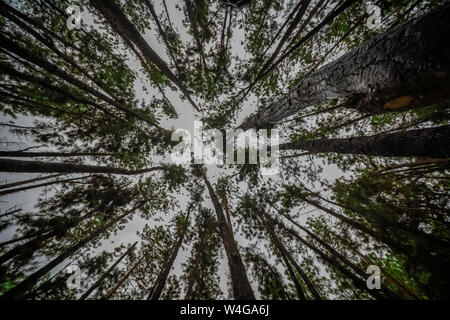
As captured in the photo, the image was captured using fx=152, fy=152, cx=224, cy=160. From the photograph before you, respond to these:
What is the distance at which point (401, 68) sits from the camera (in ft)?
4.31

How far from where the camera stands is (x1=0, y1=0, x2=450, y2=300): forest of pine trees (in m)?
2.69

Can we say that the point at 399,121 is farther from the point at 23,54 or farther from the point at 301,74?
the point at 23,54

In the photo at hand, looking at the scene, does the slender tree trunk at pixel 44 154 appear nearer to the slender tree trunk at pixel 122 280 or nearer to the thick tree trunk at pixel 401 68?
the slender tree trunk at pixel 122 280

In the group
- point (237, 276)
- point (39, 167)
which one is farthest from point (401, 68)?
point (39, 167)

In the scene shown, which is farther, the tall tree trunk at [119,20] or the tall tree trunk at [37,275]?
the tall tree trunk at [37,275]

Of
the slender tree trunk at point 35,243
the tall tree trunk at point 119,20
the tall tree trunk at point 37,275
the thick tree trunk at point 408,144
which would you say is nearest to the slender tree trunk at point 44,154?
the slender tree trunk at point 35,243

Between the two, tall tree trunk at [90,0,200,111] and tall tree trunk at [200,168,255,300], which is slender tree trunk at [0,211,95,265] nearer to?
tall tree trunk at [200,168,255,300]

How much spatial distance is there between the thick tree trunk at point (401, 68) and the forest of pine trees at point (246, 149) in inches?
0.4

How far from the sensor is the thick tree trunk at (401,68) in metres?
1.13

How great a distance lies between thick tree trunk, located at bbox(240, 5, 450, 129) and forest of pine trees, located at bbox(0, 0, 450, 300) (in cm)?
1

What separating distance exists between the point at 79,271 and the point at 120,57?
8.35m

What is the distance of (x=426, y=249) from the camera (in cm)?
277
